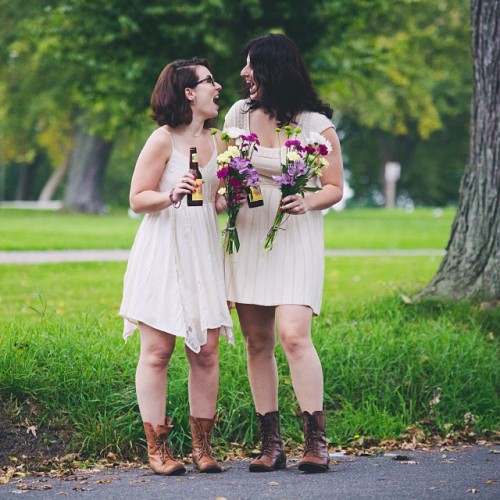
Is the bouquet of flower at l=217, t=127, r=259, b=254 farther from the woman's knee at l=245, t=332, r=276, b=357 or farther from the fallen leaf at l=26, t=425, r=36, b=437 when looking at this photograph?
the fallen leaf at l=26, t=425, r=36, b=437

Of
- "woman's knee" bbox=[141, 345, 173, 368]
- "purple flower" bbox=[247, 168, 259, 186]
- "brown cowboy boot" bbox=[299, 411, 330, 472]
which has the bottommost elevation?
"brown cowboy boot" bbox=[299, 411, 330, 472]

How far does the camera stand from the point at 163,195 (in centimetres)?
525

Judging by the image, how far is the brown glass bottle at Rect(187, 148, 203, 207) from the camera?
521 centimetres

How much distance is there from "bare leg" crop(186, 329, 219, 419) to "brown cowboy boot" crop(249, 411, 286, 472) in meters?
0.26

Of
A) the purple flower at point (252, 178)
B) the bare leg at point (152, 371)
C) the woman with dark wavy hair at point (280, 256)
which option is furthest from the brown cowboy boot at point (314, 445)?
the purple flower at point (252, 178)

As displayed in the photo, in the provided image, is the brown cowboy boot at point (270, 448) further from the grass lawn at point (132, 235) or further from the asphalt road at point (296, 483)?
the grass lawn at point (132, 235)

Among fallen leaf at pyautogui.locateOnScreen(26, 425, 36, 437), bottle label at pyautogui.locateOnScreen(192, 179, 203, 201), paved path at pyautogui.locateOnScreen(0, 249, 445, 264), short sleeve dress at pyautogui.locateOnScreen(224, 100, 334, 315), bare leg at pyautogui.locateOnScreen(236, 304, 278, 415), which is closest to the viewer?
bottle label at pyautogui.locateOnScreen(192, 179, 203, 201)

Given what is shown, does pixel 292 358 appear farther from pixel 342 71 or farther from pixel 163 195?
pixel 342 71

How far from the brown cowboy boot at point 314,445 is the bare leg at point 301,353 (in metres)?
0.04

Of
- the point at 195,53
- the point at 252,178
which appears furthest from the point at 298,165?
the point at 195,53

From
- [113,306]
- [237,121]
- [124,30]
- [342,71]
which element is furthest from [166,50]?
[237,121]

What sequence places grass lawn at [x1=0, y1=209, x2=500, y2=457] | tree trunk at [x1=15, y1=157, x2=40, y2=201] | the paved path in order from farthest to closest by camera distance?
tree trunk at [x1=15, y1=157, x2=40, y2=201], the paved path, grass lawn at [x1=0, y1=209, x2=500, y2=457]

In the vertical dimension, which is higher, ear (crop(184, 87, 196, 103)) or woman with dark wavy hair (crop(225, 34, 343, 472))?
ear (crop(184, 87, 196, 103))

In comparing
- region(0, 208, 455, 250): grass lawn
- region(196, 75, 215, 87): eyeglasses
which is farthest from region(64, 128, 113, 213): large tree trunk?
region(196, 75, 215, 87): eyeglasses
